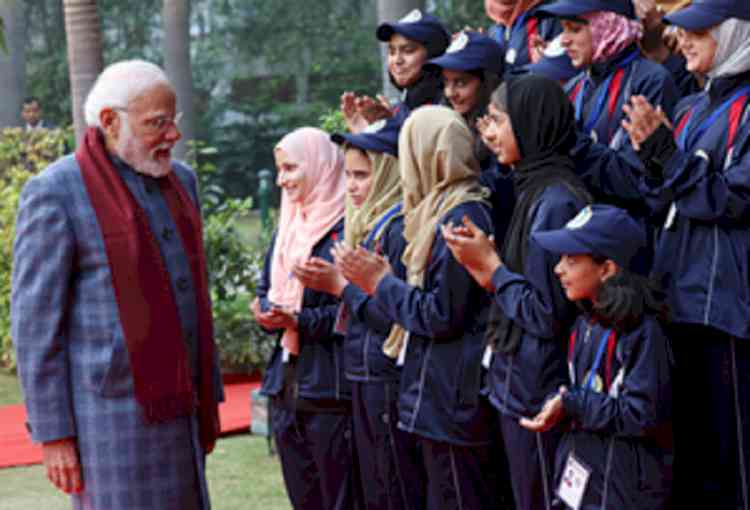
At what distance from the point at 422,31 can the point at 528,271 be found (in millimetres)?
1951

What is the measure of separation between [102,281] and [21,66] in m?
22.2

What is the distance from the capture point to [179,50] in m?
22.3

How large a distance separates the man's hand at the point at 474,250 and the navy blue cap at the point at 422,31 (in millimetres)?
1731

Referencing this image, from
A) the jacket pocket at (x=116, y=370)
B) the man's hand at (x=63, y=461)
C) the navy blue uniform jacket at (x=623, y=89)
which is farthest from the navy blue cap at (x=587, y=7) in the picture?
the man's hand at (x=63, y=461)

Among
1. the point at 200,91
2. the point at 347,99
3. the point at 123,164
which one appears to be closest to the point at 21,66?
the point at 200,91

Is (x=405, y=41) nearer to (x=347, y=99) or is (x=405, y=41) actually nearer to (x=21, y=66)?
(x=347, y=99)

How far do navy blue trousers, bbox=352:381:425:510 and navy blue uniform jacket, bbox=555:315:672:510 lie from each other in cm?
130

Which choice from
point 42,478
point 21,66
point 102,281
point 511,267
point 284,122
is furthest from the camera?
point 284,122

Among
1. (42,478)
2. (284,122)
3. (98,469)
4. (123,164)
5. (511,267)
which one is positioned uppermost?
(123,164)

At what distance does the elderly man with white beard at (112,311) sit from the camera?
4535 millimetres

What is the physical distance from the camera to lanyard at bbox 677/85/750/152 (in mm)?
4770

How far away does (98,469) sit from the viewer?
463cm

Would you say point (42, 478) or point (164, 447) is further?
point (42, 478)

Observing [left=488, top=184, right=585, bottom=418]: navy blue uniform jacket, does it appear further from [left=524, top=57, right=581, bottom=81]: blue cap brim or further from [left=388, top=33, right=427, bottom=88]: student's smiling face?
[left=388, top=33, right=427, bottom=88]: student's smiling face
